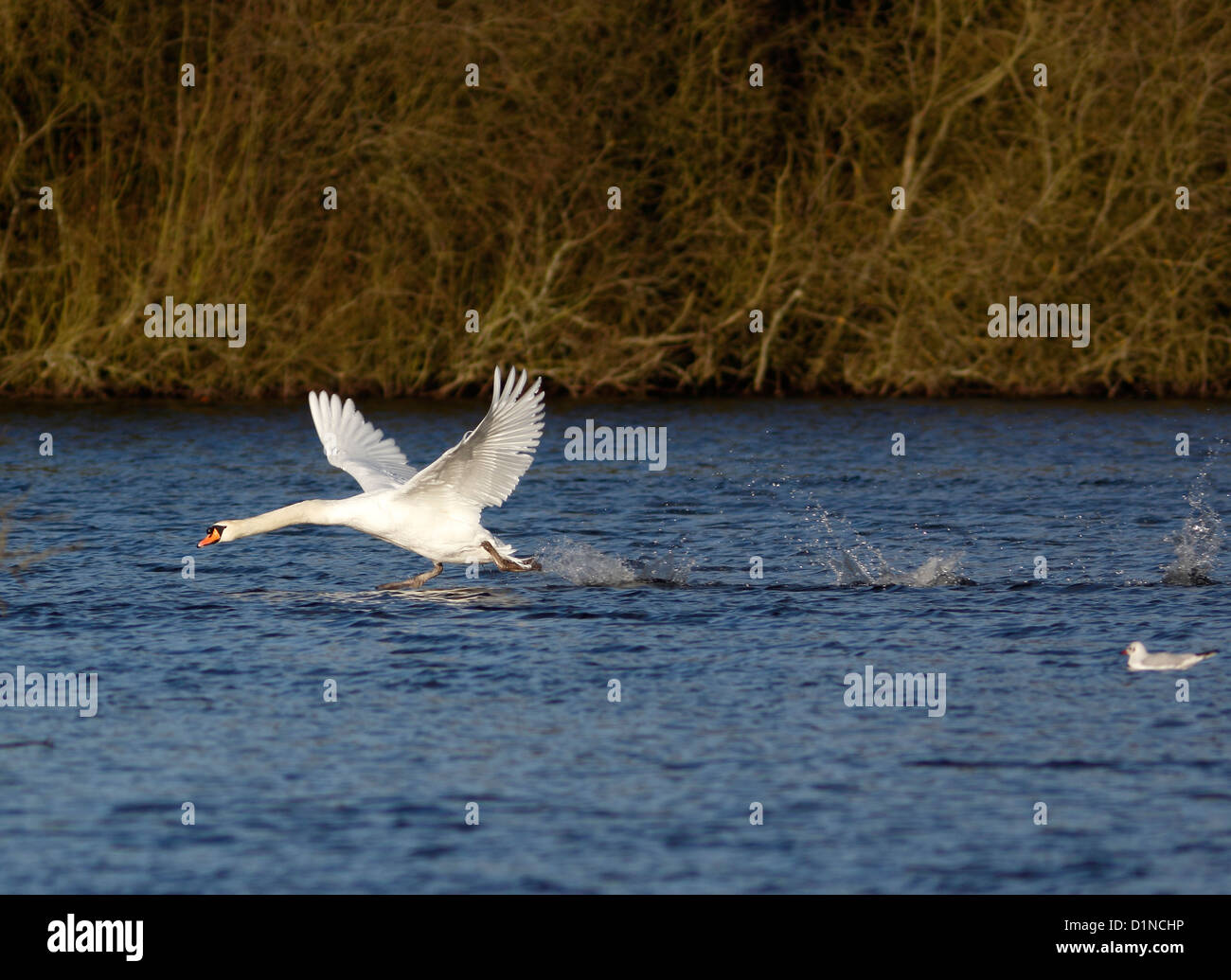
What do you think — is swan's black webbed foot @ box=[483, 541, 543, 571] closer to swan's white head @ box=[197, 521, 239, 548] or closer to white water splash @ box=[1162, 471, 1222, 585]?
swan's white head @ box=[197, 521, 239, 548]

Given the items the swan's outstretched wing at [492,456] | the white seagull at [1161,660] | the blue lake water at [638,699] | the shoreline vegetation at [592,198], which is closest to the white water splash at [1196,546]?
the blue lake water at [638,699]

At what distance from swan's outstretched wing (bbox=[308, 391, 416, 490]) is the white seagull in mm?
6194

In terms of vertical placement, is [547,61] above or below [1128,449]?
above

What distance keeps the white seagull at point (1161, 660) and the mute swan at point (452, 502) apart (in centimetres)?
441

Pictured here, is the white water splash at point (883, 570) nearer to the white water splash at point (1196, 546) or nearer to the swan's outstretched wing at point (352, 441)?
the white water splash at point (1196, 546)

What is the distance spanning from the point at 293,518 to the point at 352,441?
5.60 feet

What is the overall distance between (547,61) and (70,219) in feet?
27.0

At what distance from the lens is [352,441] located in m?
15.6

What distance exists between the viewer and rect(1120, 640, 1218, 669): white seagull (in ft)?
37.0

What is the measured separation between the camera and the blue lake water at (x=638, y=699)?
8.00 m

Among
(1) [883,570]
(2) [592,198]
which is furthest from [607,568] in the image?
(2) [592,198]
